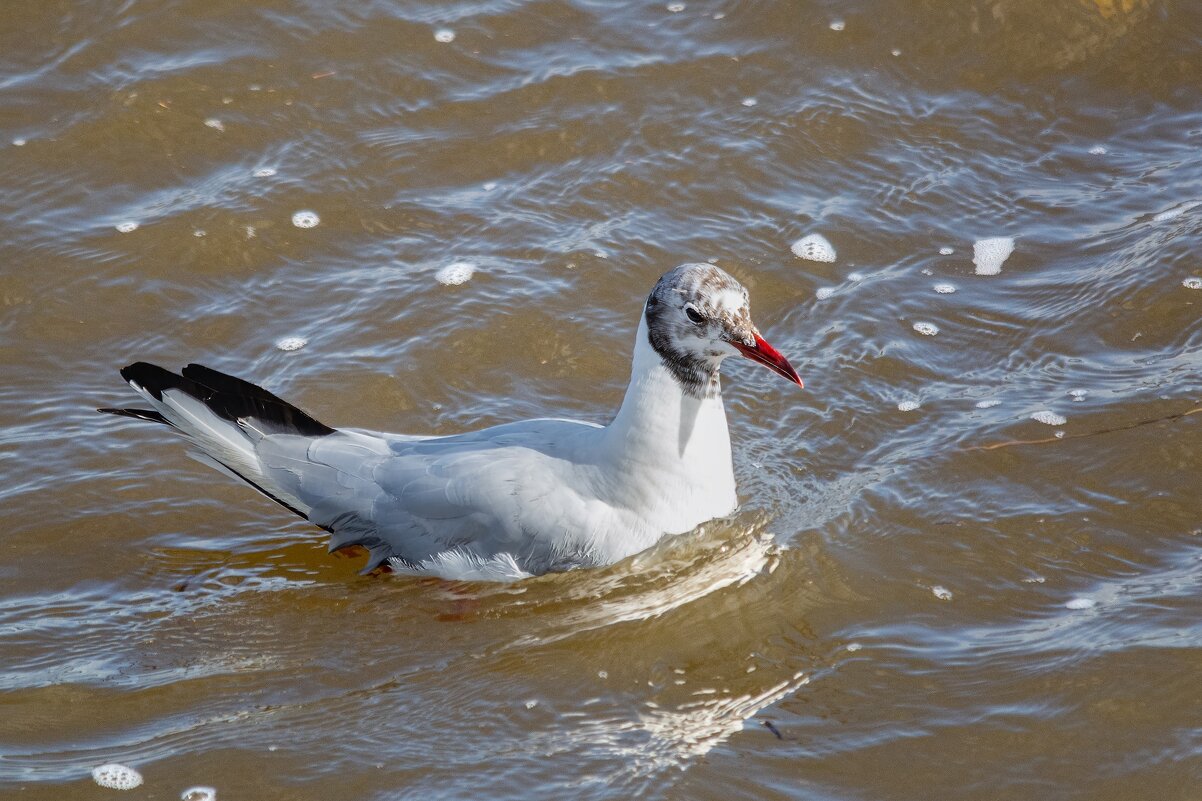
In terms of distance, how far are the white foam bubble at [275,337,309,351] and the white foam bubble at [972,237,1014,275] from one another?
3415 millimetres

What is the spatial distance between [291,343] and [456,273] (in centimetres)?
93

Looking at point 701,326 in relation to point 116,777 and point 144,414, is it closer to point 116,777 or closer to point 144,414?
point 144,414

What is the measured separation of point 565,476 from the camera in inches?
199

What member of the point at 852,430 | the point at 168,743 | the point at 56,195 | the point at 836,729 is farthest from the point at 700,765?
the point at 56,195

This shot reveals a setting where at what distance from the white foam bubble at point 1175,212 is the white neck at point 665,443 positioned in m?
3.10

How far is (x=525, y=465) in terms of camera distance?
16.6ft

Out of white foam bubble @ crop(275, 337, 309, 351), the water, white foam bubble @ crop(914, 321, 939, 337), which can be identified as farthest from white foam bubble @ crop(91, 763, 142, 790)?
white foam bubble @ crop(914, 321, 939, 337)

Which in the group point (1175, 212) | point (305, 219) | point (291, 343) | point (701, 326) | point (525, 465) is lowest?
point (525, 465)

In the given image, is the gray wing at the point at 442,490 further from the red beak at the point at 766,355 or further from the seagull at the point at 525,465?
the red beak at the point at 766,355

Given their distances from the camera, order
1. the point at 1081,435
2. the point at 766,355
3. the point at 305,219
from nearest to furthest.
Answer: the point at 766,355 → the point at 1081,435 → the point at 305,219

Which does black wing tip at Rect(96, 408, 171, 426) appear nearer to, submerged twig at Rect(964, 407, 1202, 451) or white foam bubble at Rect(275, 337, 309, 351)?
white foam bubble at Rect(275, 337, 309, 351)

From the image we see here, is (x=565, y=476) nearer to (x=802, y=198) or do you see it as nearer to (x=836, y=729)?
(x=836, y=729)

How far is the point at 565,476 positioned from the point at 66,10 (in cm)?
531

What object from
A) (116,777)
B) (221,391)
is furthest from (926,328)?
(116,777)
